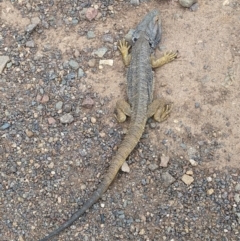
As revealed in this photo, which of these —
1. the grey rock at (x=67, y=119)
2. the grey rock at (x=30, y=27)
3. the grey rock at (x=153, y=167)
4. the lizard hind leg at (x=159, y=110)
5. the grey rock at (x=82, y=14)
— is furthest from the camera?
the grey rock at (x=82, y=14)

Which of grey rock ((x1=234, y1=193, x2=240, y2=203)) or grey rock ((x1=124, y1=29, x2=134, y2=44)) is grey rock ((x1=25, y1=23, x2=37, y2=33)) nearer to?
grey rock ((x1=124, y1=29, x2=134, y2=44))

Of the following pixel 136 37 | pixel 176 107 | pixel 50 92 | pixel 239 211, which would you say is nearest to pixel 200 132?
pixel 176 107

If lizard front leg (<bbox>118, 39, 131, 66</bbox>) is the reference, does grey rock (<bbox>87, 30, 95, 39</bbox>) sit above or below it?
above

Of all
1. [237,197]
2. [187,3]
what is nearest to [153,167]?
[237,197]

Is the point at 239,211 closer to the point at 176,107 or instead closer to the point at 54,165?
the point at 176,107

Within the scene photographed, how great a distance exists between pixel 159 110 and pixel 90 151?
1.11 meters

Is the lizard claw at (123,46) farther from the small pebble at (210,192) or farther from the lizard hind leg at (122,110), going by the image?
the small pebble at (210,192)

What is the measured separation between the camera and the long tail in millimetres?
5516

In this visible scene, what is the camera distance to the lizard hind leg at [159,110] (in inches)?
241

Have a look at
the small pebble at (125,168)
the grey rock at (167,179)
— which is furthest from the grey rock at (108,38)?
the grey rock at (167,179)

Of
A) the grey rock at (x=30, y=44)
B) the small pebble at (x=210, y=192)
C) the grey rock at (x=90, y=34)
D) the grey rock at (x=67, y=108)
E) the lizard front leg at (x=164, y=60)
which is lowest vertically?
the small pebble at (x=210, y=192)

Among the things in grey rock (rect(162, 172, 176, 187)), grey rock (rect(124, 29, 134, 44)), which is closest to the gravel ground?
grey rock (rect(162, 172, 176, 187))

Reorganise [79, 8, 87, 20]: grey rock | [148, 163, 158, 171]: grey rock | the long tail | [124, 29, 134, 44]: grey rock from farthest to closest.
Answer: [79, 8, 87, 20]: grey rock, [124, 29, 134, 44]: grey rock, [148, 163, 158, 171]: grey rock, the long tail

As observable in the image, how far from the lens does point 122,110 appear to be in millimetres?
6223
